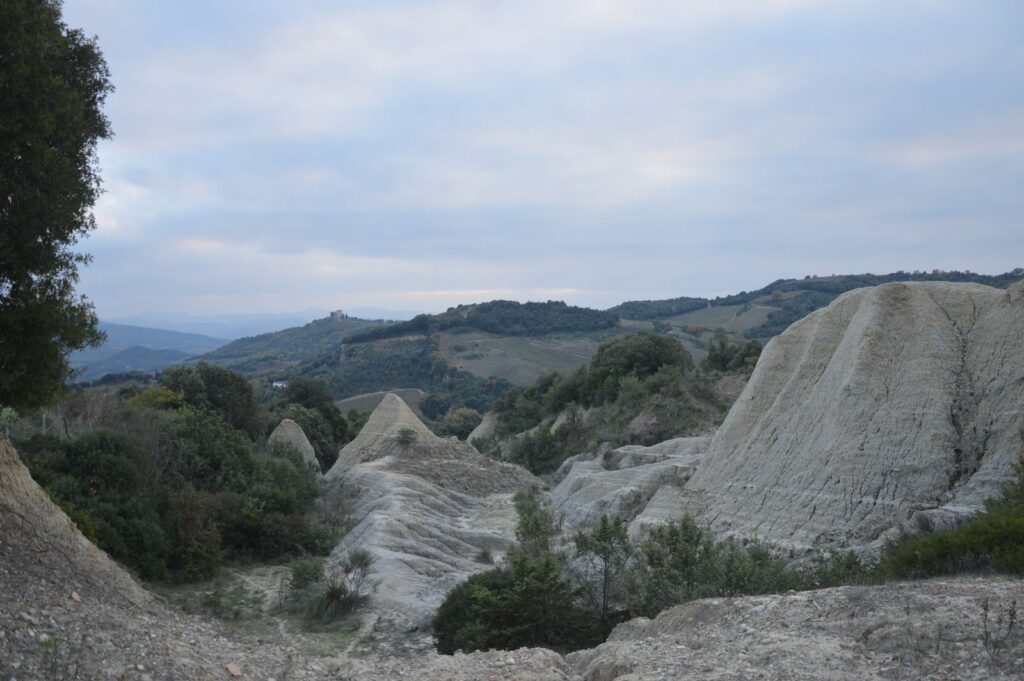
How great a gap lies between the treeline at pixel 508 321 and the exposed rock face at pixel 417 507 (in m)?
64.6

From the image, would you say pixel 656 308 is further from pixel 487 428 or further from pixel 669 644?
pixel 669 644

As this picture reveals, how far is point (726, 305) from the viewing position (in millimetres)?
118938

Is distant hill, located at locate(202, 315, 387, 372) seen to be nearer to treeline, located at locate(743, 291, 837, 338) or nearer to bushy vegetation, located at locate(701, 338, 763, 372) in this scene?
treeline, located at locate(743, 291, 837, 338)

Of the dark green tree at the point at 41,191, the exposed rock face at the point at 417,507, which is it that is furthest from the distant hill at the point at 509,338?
the dark green tree at the point at 41,191

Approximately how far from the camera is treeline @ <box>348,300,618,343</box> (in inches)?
3979

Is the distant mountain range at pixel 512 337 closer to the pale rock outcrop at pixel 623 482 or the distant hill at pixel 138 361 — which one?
the distant hill at pixel 138 361

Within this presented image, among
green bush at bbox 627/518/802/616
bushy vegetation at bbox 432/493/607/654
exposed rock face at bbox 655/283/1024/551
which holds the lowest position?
bushy vegetation at bbox 432/493/607/654

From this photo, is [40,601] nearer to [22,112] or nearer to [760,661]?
[22,112]

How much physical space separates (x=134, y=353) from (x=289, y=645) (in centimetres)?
16861

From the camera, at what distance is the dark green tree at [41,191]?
8188 mm

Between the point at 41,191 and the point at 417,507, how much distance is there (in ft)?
57.4

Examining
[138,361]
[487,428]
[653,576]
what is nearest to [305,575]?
[653,576]

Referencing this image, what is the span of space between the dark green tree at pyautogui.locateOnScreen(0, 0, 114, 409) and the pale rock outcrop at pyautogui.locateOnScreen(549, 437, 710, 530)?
45.0 feet

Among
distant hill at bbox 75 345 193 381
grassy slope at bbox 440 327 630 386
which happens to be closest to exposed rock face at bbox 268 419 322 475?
grassy slope at bbox 440 327 630 386
